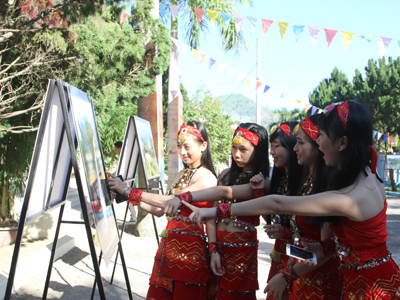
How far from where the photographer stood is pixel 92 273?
477 cm

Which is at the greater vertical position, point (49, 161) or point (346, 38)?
point (346, 38)

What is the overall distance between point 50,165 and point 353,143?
1.93 meters

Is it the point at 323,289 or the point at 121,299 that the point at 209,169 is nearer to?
the point at 323,289

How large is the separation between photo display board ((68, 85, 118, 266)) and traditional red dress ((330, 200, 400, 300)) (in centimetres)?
141

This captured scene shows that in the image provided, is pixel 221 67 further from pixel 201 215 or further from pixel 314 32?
pixel 201 215

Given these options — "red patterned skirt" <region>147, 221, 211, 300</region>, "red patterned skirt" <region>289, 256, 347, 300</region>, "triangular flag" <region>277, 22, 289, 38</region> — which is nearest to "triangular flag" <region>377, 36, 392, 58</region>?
"triangular flag" <region>277, 22, 289, 38</region>

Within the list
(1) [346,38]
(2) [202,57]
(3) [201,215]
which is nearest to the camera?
(3) [201,215]

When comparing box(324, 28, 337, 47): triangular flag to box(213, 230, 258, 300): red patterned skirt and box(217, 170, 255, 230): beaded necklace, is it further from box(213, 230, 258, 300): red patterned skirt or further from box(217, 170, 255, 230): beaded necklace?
box(213, 230, 258, 300): red patterned skirt

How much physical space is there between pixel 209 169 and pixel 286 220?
0.78 m

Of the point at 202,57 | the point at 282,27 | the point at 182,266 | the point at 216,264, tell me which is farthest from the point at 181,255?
the point at 202,57

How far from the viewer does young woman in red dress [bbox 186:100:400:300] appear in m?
1.57

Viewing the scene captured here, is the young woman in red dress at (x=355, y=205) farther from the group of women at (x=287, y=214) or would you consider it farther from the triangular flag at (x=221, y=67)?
the triangular flag at (x=221, y=67)

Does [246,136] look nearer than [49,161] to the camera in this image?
No

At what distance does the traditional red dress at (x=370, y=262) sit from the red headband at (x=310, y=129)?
57cm
